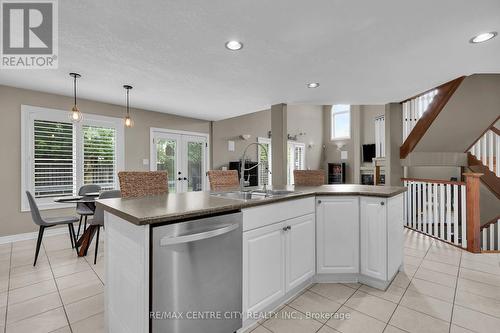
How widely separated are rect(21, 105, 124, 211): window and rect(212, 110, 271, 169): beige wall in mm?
2332

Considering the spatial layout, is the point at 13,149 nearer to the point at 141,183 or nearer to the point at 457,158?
the point at 141,183

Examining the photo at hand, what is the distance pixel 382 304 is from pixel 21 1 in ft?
12.7

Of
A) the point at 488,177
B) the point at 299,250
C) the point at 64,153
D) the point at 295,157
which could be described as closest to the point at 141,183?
the point at 299,250

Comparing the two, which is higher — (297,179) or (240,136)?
(240,136)

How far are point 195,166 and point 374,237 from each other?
4673 mm

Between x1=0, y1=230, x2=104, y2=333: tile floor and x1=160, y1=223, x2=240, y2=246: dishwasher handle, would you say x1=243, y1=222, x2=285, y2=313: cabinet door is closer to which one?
x1=160, y1=223, x2=240, y2=246: dishwasher handle

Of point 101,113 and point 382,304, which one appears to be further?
point 101,113

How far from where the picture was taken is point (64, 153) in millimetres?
4148

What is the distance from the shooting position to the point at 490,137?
4.95m

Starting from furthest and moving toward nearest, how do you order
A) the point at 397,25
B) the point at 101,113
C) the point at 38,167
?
the point at 101,113, the point at 38,167, the point at 397,25

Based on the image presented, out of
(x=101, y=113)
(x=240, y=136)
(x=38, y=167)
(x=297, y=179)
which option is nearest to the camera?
(x=297, y=179)

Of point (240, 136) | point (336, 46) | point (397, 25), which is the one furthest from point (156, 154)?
point (397, 25)

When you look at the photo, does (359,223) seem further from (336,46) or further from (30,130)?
(30,130)

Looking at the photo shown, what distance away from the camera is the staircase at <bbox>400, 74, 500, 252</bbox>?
3.40 m
